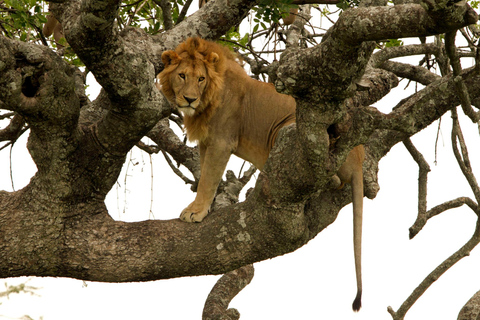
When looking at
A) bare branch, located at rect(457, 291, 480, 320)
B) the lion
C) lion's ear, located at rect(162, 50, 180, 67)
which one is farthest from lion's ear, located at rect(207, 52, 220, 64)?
bare branch, located at rect(457, 291, 480, 320)

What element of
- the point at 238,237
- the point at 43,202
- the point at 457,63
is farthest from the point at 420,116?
the point at 43,202

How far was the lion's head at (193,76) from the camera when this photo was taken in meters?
4.12

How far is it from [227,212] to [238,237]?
193 millimetres

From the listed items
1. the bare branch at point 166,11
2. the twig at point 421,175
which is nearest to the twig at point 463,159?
the twig at point 421,175

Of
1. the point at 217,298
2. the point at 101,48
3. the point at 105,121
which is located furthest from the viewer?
the point at 217,298

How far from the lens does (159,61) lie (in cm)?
433

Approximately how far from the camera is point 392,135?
14.1 ft

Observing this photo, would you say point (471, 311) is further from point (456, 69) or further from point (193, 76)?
point (193, 76)

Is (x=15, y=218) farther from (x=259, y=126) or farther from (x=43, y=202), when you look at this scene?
(x=259, y=126)

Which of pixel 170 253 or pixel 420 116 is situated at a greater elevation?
pixel 420 116

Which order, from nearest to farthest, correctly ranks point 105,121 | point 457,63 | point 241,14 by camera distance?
point 457,63
point 105,121
point 241,14

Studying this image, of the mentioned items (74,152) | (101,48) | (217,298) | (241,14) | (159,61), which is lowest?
(217,298)

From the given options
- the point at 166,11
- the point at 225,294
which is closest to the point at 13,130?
the point at 166,11

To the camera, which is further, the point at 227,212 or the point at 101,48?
the point at 227,212
